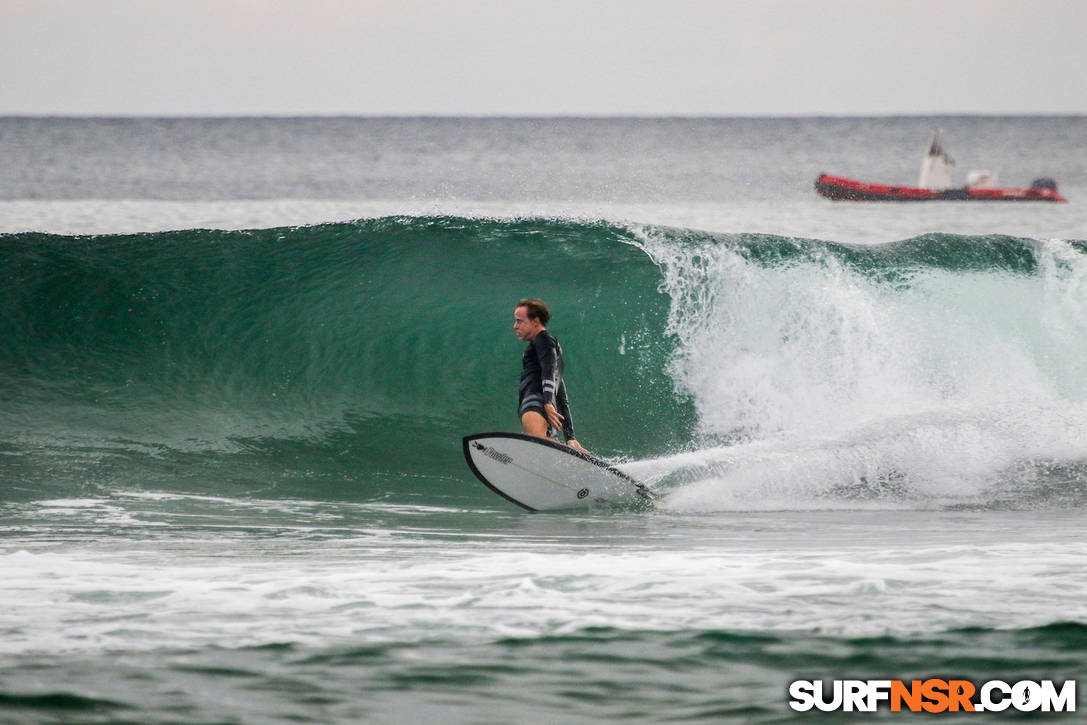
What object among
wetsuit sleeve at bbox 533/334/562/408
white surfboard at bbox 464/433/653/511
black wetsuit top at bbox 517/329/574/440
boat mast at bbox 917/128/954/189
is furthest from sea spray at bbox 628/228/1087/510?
boat mast at bbox 917/128/954/189

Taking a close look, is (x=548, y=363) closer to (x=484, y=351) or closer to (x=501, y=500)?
(x=501, y=500)

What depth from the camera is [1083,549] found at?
7.16 m

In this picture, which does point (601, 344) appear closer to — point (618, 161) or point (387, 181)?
point (387, 181)

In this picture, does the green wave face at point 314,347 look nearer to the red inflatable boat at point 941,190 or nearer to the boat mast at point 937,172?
the red inflatable boat at point 941,190

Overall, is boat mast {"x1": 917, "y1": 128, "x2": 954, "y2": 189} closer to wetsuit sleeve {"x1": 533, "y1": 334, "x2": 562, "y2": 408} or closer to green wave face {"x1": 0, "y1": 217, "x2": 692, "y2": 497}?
green wave face {"x1": 0, "y1": 217, "x2": 692, "y2": 497}

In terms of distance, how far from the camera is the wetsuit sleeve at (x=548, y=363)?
8.70 meters

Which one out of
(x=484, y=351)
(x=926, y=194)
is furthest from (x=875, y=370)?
(x=926, y=194)

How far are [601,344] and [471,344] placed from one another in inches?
55.8

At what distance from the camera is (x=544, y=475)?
878 cm

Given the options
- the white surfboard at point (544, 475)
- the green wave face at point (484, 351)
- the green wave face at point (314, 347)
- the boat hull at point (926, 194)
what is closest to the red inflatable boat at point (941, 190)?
the boat hull at point (926, 194)

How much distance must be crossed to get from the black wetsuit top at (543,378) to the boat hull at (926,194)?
29421 millimetres

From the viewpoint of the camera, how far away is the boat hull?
121ft

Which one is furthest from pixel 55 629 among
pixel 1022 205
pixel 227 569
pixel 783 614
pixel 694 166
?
pixel 694 166

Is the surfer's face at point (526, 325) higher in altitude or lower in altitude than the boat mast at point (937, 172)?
lower
